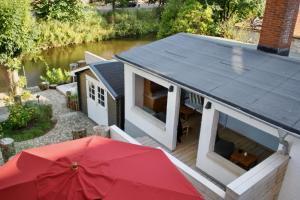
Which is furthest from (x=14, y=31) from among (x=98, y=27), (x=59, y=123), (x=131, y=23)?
(x=131, y=23)

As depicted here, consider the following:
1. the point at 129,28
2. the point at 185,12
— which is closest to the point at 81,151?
the point at 185,12

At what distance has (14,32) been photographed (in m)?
14.6

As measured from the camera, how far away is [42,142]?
12.6 metres

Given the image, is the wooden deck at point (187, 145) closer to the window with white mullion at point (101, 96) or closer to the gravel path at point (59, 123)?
the window with white mullion at point (101, 96)

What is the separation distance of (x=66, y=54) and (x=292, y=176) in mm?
26550

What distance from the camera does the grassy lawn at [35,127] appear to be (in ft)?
42.5

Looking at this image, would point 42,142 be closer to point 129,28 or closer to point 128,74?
point 128,74

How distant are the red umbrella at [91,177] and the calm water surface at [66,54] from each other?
16.9 metres

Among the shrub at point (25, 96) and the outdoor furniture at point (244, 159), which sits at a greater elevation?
the outdoor furniture at point (244, 159)

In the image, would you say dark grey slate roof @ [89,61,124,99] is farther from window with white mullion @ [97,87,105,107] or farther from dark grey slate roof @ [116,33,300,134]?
dark grey slate roof @ [116,33,300,134]

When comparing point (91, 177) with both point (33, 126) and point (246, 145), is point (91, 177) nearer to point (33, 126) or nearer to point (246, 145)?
point (246, 145)

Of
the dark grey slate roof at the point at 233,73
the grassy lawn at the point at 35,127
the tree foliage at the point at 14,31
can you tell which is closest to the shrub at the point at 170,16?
the tree foliage at the point at 14,31

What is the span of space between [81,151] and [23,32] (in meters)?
11.3

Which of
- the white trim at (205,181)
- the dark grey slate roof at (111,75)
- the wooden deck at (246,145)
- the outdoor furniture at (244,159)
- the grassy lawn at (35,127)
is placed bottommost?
the grassy lawn at (35,127)
